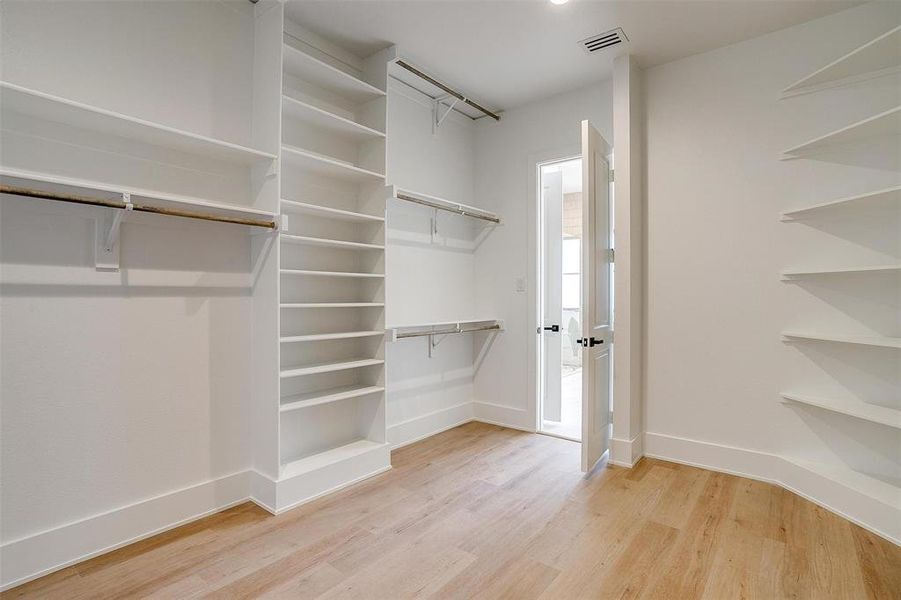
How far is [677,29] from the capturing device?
2729mm

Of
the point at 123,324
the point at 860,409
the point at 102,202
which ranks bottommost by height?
the point at 860,409

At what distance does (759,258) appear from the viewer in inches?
111

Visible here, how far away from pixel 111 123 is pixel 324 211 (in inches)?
40.5

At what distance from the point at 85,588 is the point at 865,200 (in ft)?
12.8

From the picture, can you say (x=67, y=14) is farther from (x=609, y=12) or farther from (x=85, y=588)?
(x=609, y=12)

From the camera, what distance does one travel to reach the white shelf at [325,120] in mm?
2480

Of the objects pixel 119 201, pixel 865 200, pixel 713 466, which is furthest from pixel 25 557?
pixel 865 200

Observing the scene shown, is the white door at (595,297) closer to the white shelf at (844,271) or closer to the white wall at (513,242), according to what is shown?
the white wall at (513,242)

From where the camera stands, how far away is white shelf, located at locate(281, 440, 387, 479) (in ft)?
8.14

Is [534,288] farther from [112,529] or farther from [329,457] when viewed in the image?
[112,529]

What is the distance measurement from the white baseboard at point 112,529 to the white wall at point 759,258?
277cm

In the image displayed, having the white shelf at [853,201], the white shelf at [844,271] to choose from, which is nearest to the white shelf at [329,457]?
the white shelf at [844,271]

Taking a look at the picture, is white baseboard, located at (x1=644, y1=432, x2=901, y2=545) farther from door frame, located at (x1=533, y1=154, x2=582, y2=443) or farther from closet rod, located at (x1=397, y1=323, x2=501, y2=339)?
closet rod, located at (x1=397, y1=323, x2=501, y2=339)

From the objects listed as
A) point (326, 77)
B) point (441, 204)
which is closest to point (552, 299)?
point (441, 204)
